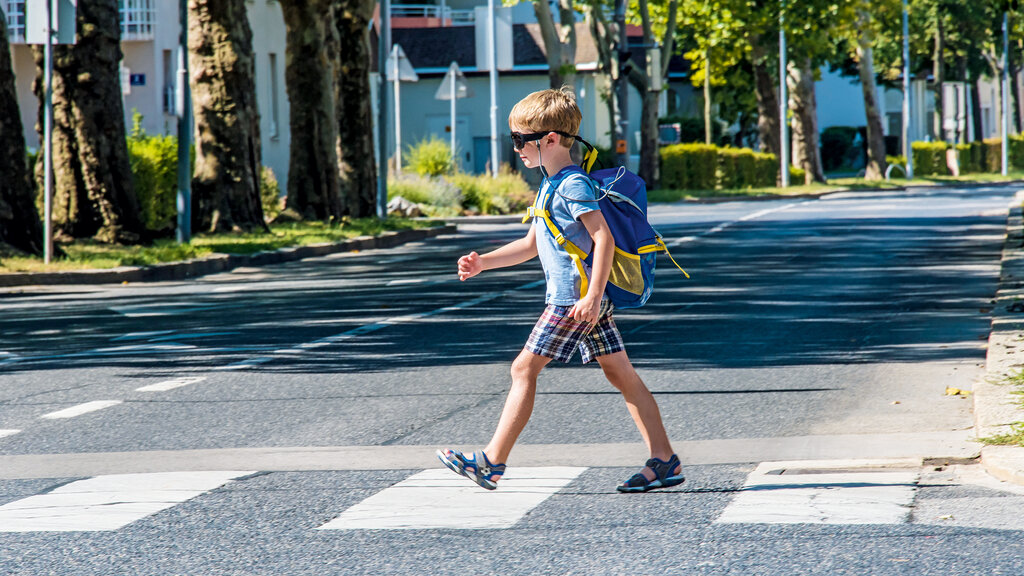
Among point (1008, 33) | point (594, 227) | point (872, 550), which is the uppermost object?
point (1008, 33)

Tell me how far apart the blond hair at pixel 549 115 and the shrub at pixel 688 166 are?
Result: 4312 centimetres

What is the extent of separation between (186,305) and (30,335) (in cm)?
281

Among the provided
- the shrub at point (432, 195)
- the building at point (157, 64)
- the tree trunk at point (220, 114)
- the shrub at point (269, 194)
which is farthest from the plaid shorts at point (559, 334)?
the building at point (157, 64)

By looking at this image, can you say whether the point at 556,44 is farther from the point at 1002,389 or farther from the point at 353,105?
the point at 1002,389

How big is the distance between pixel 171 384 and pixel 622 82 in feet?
102

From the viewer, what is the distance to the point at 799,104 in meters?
55.8

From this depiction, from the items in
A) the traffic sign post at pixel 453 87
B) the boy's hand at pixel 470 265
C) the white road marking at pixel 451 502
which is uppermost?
the traffic sign post at pixel 453 87

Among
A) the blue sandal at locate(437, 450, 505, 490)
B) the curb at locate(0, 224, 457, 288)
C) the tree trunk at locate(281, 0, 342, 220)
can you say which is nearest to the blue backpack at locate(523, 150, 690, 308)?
the blue sandal at locate(437, 450, 505, 490)

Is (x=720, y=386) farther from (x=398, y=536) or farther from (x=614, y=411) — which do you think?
(x=398, y=536)

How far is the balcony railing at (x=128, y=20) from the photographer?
127ft

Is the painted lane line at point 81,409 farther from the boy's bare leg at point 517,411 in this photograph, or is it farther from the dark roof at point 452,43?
the dark roof at point 452,43

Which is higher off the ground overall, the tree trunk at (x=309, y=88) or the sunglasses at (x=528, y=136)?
the tree trunk at (x=309, y=88)

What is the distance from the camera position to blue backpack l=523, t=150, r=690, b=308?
617 centimetres

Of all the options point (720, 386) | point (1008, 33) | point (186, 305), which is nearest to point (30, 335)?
point (186, 305)
